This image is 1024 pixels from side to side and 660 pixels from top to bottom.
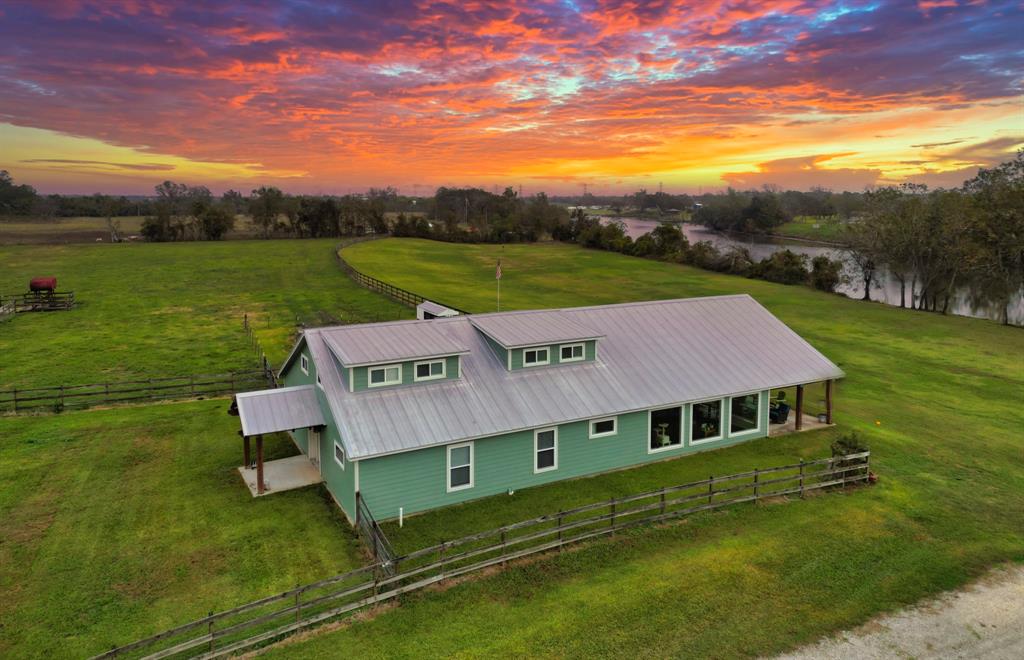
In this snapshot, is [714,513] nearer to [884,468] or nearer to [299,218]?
[884,468]

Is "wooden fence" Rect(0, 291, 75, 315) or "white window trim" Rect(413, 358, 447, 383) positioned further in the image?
"wooden fence" Rect(0, 291, 75, 315)

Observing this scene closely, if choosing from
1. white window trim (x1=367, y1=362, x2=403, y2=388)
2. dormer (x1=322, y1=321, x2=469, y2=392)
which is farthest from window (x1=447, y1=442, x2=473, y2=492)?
white window trim (x1=367, y1=362, x2=403, y2=388)

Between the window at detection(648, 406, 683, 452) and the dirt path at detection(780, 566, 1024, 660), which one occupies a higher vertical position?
the window at detection(648, 406, 683, 452)

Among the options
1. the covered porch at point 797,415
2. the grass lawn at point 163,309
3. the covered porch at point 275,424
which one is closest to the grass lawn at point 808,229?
the grass lawn at point 163,309

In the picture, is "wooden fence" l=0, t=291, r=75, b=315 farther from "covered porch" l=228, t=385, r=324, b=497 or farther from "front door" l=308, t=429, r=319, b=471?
"front door" l=308, t=429, r=319, b=471

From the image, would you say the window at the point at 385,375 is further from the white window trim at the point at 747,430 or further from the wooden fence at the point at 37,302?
the wooden fence at the point at 37,302

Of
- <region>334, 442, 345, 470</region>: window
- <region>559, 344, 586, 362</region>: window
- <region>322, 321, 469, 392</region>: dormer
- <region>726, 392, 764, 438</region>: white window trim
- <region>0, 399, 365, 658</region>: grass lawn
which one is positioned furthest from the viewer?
<region>726, 392, 764, 438</region>: white window trim

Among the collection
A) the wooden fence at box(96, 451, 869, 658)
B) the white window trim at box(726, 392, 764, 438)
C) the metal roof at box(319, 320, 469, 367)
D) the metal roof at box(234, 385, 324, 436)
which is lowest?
the wooden fence at box(96, 451, 869, 658)

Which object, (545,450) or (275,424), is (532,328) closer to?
(545,450)
